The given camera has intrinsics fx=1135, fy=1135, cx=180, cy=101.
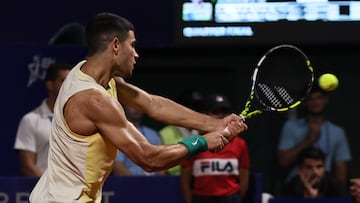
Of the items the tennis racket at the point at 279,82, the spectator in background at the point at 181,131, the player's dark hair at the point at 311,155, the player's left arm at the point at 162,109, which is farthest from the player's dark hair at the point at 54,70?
the player's left arm at the point at 162,109

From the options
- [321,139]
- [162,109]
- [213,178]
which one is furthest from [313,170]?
[162,109]

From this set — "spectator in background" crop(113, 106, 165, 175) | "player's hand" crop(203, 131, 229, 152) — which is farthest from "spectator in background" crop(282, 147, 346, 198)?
"player's hand" crop(203, 131, 229, 152)

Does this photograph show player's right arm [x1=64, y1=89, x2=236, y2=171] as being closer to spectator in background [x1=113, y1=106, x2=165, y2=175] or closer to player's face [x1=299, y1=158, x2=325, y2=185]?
player's face [x1=299, y1=158, x2=325, y2=185]

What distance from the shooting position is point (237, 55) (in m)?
11.3

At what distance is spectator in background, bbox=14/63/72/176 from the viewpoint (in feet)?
30.1

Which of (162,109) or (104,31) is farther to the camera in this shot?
(162,109)

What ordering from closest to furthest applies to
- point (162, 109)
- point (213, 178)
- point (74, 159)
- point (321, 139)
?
point (74, 159)
point (162, 109)
point (213, 178)
point (321, 139)

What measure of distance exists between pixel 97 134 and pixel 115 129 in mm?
A: 166

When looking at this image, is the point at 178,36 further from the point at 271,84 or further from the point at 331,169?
the point at 271,84

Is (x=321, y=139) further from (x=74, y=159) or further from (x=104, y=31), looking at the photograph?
(x=74, y=159)

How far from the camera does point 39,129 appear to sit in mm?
9258

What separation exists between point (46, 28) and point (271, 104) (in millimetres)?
4693

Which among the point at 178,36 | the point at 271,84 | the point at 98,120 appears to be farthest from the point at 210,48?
the point at 98,120

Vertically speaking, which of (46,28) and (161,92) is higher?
(46,28)
